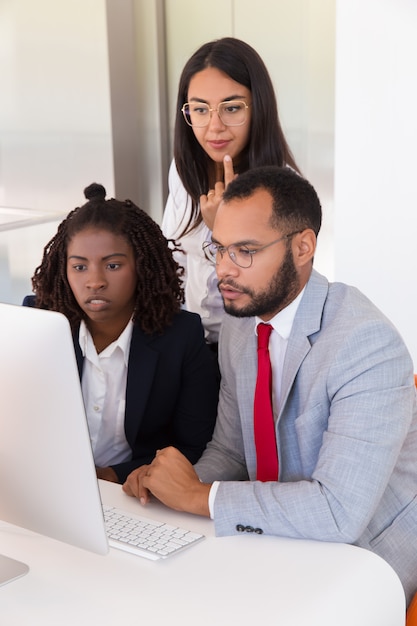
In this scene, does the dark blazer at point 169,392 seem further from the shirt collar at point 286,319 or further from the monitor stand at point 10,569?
the monitor stand at point 10,569

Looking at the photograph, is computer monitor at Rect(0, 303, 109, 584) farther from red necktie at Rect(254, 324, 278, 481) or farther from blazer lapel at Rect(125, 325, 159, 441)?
blazer lapel at Rect(125, 325, 159, 441)

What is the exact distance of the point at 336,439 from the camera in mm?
1674

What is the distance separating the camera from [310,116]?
4.56 metres

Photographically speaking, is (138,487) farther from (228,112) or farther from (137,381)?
(228,112)

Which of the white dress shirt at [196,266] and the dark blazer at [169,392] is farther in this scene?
the white dress shirt at [196,266]

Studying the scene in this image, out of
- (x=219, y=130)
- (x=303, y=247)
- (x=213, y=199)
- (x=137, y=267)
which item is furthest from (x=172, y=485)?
(x=219, y=130)

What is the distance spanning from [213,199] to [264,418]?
35.9 inches

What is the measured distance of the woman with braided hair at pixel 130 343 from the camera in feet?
7.32

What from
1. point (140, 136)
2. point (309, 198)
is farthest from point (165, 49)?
point (309, 198)

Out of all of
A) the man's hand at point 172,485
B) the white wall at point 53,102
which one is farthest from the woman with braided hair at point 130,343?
the white wall at point 53,102

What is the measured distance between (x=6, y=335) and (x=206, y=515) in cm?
53

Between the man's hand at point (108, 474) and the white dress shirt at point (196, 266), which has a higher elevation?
the white dress shirt at point (196, 266)

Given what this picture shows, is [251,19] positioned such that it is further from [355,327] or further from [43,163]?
[355,327]

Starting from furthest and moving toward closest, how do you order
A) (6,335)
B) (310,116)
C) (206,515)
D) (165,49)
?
(165,49) < (310,116) < (206,515) < (6,335)
